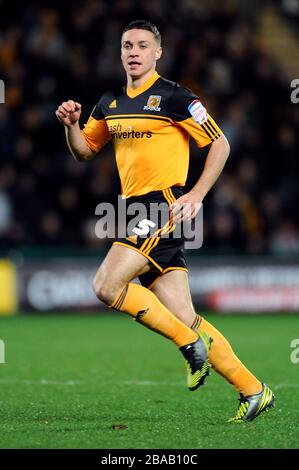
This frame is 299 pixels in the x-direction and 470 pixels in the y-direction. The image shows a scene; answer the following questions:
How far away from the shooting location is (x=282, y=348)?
10078 mm

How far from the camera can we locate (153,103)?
5.86 meters

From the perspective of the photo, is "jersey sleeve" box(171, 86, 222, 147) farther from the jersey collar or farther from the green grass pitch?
the green grass pitch

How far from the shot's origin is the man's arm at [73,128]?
5852 mm

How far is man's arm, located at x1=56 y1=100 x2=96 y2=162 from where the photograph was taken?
19.2ft

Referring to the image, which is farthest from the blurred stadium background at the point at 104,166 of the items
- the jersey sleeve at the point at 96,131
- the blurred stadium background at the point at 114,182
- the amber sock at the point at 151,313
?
the amber sock at the point at 151,313

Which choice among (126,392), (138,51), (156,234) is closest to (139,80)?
(138,51)

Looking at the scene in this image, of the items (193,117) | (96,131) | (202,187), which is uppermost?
(193,117)

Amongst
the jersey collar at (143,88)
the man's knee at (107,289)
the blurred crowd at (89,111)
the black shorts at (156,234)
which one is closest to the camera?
the man's knee at (107,289)

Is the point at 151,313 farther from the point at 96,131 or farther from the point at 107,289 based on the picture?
the point at 96,131

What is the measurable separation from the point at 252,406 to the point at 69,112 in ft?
6.43

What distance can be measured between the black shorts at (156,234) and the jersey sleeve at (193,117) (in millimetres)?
336

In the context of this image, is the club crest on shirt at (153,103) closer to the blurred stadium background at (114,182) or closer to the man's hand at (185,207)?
the man's hand at (185,207)

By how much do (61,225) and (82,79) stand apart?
86.2 inches

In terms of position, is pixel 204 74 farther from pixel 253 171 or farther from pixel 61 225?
pixel 61 225
